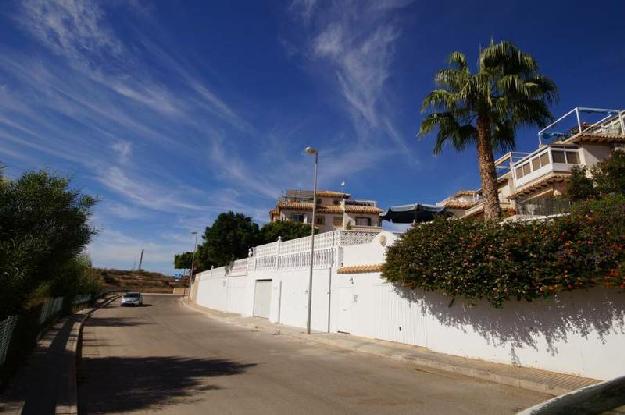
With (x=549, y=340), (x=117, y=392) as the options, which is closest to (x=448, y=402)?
(x=549, y=340)

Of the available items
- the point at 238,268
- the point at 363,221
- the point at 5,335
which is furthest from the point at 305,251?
the point at 363,221

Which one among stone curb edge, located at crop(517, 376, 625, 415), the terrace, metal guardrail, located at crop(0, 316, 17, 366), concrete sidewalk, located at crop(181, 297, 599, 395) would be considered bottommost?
concrete sidewalk, located at crop(181, 297, 599, 395)

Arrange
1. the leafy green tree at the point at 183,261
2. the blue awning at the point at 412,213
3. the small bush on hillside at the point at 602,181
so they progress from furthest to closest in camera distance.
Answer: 1. the leafy green tree at the point at 183,261
2. the small bush on hillside at the point at 602,181
3. the blue awning at the point at 412,213

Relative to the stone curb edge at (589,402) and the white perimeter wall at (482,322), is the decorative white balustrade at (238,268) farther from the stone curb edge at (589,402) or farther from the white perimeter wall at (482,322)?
the stone curb edge at (589,402)

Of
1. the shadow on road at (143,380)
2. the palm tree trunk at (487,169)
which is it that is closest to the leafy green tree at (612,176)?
the palm tree trunk at (487,169)

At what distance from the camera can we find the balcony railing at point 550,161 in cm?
3130

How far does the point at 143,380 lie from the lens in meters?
8.77

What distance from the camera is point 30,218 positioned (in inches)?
361

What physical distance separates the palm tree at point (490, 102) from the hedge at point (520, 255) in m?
3.41

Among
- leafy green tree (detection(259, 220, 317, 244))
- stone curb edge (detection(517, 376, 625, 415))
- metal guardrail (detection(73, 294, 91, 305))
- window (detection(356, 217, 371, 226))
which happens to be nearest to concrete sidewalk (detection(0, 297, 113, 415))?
stone curb edge (detection(517, 376, 625, 415))

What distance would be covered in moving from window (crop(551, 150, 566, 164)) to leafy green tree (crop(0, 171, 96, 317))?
32.2 metres

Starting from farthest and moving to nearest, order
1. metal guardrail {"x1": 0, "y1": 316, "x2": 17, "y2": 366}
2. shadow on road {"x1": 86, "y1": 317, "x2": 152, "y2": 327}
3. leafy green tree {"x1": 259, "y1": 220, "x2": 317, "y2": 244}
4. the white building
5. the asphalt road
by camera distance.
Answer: the white building
leafy green tree {"x1": 259, "y1": 220, "x2": 317, "y2": 244}
shadow on road {"x1": 86, "y1": 317, "x2": 152, "y2": 327}
metal guardrail {"x1": 0, "y1": 316, "x2": 17, "y2": 366}
the asphalt road

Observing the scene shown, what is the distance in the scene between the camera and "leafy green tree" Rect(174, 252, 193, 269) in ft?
275

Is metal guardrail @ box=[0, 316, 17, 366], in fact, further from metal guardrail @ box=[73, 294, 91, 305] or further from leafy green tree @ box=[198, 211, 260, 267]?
leafy green tree @ box=[198, 211, 260, 267]
